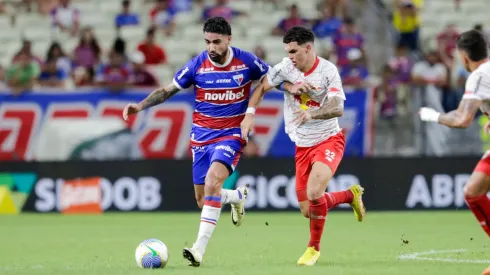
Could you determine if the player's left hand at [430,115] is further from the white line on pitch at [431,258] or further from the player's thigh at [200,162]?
the player's thigh at [200,162]

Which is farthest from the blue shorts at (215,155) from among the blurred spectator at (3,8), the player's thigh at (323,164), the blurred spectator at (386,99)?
the blurred spectator at (3,8)

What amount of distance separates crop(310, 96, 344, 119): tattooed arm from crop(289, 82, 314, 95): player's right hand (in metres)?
0.29

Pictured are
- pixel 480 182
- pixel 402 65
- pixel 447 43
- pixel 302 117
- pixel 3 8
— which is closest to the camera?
pixel 480 182

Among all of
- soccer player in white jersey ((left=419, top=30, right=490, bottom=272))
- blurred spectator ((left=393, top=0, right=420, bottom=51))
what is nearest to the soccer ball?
soccer player in white jersey ((left=419, top=30, right=490, bottom=272))

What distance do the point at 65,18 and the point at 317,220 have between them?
48.8ft

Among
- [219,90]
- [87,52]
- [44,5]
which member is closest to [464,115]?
[219,90]

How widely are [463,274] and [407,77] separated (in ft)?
39.2

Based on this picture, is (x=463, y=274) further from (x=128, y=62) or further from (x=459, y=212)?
(x=128, y=62)

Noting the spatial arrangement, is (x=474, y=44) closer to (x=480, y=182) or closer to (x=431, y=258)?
(x=480, y=182)

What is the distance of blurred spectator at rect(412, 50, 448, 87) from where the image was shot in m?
20.8

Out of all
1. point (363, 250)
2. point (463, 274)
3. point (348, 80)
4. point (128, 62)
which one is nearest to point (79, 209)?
point (128, 62)

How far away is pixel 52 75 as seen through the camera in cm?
2108

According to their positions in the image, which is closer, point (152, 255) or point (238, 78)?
point (152, 255)

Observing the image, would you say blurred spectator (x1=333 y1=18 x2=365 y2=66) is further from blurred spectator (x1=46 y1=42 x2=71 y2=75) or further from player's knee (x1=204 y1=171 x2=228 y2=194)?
player's knee (x1=204 y1=171 x2=228 y2=194)
